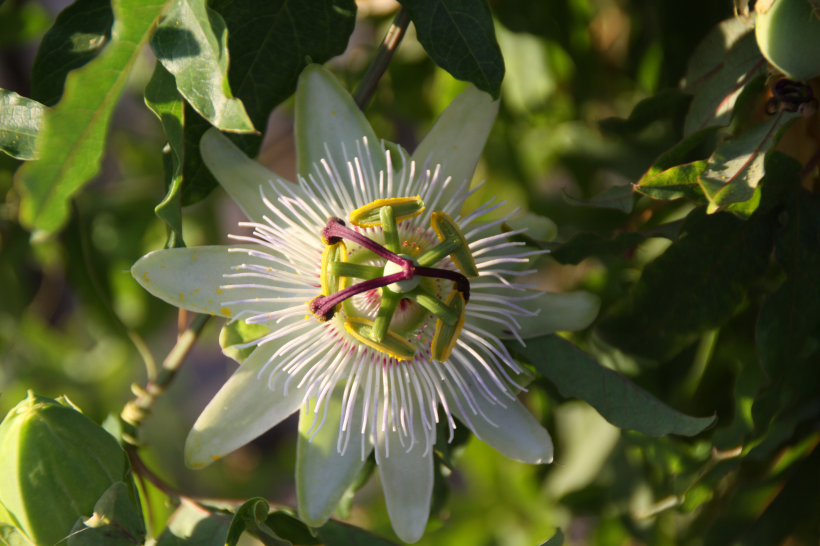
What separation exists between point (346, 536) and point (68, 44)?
86cm

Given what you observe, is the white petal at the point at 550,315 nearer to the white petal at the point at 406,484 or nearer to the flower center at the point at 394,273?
the flower center at the point at 394,273

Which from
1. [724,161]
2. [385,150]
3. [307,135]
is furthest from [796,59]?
[307,135]

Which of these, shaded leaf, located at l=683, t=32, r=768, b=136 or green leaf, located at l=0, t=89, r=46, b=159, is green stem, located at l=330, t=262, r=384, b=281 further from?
shaded leaf, located at l=683, t=32, r=768, b=136

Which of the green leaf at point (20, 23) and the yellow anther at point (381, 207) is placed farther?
the green leaf at point (20, 23)

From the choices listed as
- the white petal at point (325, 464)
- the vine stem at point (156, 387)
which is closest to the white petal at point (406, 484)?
the white petal at point (325, 464)

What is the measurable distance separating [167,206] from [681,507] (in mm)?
984

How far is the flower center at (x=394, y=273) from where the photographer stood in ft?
3.08

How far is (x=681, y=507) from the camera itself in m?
1.13

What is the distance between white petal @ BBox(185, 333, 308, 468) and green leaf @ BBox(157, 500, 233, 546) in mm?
97

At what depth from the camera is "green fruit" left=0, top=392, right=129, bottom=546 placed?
0.85 m

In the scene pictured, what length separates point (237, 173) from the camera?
1030 millimetres

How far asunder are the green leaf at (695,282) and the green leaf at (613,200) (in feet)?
0.47

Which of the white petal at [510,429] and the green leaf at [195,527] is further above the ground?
the white petal at [510,429]

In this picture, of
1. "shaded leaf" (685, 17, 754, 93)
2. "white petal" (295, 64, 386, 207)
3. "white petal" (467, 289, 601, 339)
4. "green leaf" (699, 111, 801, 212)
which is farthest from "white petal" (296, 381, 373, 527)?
"shaded leaf" (685, 17, 754, 93)
